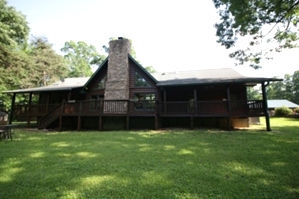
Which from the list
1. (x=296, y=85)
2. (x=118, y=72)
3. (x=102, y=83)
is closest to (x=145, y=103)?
(x=118, y=72)

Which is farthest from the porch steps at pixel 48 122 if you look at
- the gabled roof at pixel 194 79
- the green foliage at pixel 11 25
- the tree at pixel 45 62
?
the tree at pixel 45 62

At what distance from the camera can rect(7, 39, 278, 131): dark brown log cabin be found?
12.4m

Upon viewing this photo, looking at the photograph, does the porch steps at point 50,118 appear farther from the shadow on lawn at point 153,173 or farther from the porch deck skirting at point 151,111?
the shadow on lawn at point 153,173

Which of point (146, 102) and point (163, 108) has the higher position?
point (146, 102)

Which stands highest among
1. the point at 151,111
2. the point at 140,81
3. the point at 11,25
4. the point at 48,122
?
the point at 11,25

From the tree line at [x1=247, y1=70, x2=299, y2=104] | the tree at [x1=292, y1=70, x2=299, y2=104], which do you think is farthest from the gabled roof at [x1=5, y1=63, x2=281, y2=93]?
the tree line at [x1=247, y1=70, x2=299, y2=104]

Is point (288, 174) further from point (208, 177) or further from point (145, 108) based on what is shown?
point (145, 108)

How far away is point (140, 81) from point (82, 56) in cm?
3015

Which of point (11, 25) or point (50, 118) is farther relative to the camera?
point (11, 25)

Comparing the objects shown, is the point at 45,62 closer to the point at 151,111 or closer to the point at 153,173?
the point at 151,111

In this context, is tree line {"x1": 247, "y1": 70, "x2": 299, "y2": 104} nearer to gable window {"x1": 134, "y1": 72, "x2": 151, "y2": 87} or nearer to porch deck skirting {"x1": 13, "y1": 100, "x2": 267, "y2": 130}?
porch deck skirting {"x1": 13, "y1": 100, "x2": 267, "y2": 130}

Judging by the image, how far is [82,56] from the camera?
1558 inches

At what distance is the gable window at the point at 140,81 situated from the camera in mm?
14680

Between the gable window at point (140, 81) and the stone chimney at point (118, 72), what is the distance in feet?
2.66
